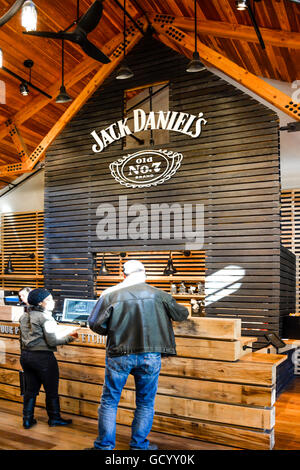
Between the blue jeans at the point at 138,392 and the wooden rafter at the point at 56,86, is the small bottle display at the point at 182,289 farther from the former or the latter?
the blue jeans at the point at 138,392

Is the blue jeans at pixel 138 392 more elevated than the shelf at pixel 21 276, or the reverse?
the shelf at pixel 21 276

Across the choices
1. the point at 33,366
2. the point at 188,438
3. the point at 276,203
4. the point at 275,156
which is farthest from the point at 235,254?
the point at 33,366

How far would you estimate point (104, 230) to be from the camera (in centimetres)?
757

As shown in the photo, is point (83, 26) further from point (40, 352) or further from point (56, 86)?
point (56, 86)

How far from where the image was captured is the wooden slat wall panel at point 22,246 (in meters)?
11.1

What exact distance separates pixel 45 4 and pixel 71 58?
141cm

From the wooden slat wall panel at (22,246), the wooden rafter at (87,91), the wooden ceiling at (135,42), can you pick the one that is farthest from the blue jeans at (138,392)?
the wooden slat wall panel at (22,246)

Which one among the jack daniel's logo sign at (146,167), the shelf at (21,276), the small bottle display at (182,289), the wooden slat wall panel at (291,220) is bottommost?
the small bottle display at (182,289)

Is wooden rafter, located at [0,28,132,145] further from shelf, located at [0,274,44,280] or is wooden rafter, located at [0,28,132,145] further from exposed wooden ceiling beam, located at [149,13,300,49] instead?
shelf, located at [0,274,44,280]

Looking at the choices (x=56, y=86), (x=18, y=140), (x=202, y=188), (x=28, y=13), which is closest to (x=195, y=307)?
(x=202, y=188)

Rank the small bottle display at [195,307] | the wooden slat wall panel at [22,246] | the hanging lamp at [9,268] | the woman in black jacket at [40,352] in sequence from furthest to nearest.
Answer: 1. the hanging lamp at [9,268]
2. the wooden slat wall panel at [22,246]
3. the small bottle display at [195,307]
4. the woman in black jacket at [40,352]

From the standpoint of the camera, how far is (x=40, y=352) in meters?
4.17

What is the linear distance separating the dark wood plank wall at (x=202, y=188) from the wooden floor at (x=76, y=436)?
6.38 feet
